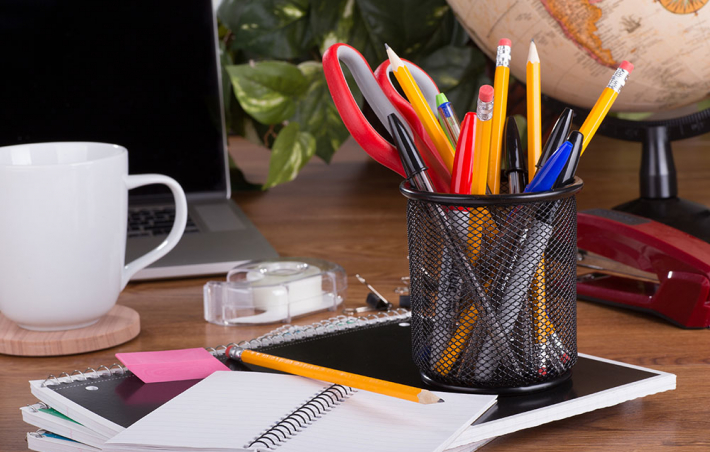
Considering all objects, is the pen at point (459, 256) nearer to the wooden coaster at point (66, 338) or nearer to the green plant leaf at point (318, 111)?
the wooden coaster at point (66, 338)

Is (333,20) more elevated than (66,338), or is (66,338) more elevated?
(333,20)

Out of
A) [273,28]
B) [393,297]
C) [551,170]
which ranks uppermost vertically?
[273,28]

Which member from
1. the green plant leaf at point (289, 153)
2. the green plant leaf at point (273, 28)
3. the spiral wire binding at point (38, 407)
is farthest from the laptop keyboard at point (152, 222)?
the spiral wire binding at point (38, 407)

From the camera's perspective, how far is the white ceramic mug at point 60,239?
500 mm

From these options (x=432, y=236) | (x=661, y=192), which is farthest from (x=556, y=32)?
(x=432, y=236)

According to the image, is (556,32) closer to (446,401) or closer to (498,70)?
(498,70)

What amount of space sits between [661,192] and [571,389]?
35 centimetres

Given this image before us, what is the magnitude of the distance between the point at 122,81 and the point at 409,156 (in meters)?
0.56

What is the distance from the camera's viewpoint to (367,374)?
1.40ft

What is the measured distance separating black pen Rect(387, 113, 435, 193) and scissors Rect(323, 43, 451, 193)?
2 cm

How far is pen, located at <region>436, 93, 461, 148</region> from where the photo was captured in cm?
42

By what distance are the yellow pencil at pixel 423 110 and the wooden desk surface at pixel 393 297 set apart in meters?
0.15

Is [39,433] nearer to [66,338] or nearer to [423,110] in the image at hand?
[66,338]

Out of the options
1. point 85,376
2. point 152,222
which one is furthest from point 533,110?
point 152,222
